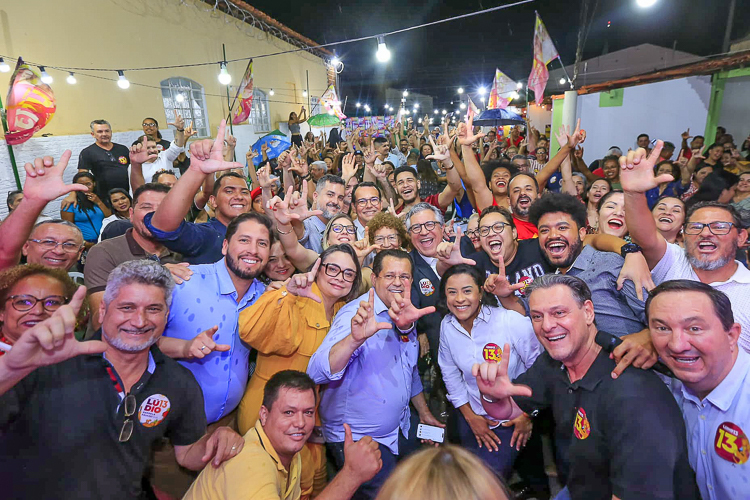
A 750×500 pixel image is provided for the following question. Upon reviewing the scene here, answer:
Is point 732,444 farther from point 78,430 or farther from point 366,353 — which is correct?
point 78,430

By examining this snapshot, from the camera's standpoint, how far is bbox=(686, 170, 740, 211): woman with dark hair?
503cm

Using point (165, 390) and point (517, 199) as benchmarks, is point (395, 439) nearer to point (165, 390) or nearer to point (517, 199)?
point (165, 390)

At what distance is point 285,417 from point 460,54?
38962 millimetres

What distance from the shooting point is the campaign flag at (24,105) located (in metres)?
5.96

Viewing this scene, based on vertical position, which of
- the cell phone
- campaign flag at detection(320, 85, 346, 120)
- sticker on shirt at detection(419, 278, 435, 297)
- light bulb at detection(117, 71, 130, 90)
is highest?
campaign flag at detection(320, 85, 346, 120)

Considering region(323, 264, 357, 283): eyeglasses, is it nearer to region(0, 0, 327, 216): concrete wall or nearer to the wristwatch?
the wristwatch

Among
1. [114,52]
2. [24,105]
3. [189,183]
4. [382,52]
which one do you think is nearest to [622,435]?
[189,183]

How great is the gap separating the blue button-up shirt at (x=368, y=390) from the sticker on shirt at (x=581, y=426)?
41.7 inches

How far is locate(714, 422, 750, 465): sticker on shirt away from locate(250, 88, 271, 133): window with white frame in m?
16.8

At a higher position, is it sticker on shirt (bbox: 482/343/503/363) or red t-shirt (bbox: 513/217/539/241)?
red t-shirt (bbox: 513/217/539/241)

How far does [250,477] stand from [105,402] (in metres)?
0.75

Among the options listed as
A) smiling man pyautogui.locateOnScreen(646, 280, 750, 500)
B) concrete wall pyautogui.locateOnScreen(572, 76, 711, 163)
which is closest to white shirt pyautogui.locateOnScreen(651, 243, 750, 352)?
smiling man pyautogui.locateOnScreen(646, 280, 750, 500)

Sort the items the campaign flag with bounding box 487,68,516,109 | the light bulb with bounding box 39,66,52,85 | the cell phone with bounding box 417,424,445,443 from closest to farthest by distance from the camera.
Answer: the cell phone with bounding box 417,424,445,443
the light bulb with bounding box 39,66,52,85
the campaign flag with bounding box 487,68,516,109

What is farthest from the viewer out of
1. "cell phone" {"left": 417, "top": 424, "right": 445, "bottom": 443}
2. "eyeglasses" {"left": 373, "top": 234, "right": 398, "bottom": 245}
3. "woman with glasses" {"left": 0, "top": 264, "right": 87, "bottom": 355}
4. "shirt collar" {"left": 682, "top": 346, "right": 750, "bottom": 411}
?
"eyeglasses" {"left": 373, "top": 234, "right": 398, "bottom": 245}
